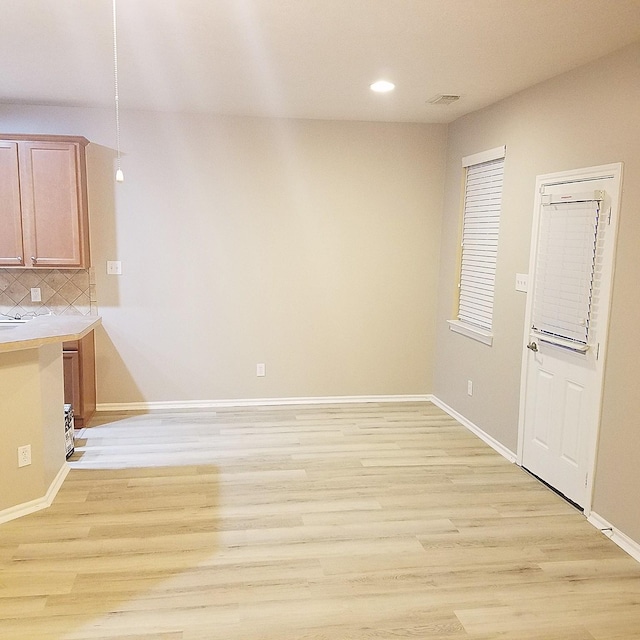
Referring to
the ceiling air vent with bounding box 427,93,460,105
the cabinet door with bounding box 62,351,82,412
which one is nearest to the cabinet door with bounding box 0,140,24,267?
the cabinet door with bounding box 62,351,82,412

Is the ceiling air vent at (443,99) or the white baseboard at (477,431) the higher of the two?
the ceiling air vent at (443,99)

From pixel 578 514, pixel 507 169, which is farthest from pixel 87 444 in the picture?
pixel 507 169

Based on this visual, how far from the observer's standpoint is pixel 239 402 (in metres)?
5.46

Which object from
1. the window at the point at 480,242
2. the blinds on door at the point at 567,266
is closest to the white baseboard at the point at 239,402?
the window at the point at 480,242

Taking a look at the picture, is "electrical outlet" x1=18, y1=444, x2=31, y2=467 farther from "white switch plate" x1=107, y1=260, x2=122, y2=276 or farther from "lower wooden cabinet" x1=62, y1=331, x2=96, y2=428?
"white switch plate" x1=107, y1=260, x2=122, y2=276

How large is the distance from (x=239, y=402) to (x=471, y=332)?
7.22 ft

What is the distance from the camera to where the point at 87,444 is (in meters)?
4.38

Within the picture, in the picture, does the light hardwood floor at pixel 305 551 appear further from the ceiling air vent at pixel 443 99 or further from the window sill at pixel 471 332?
the ceiling air vent at pixel 443 99

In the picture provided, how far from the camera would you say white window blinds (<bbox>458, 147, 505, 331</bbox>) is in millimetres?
4586

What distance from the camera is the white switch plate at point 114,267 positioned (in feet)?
16.7

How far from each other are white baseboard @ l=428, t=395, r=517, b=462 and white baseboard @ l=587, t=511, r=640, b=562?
917 millimetres

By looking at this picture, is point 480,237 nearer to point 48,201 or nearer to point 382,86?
point 382,86

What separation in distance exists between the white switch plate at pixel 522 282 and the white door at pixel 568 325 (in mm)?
70

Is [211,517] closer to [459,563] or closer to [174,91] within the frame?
[459,563]
